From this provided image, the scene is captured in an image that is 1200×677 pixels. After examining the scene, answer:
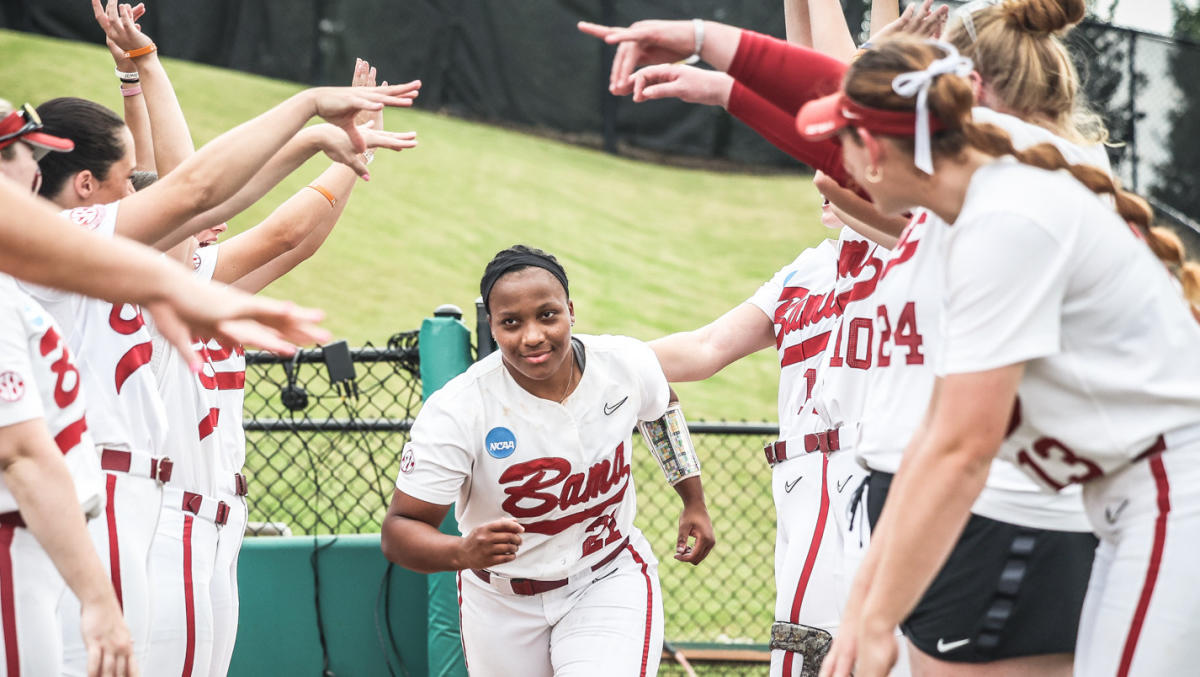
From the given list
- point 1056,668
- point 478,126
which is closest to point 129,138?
point 1056,668

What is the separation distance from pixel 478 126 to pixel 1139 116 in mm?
8665

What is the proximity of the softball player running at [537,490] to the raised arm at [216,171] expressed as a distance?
0.93m

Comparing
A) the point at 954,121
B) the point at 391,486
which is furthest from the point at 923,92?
the point at 391,486

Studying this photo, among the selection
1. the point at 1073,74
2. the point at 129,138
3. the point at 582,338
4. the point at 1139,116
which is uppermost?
the point at 1139,116

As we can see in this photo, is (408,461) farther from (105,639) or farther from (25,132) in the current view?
(25,132)

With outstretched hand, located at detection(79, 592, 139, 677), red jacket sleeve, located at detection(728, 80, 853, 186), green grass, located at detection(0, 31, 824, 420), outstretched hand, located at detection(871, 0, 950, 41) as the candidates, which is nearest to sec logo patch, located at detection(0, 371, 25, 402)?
outstretched hand, located at detection(79, 592, 139, 677)

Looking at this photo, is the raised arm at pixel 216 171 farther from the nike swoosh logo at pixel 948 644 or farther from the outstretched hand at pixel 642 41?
the nike swoosh logo at pixel 948 644

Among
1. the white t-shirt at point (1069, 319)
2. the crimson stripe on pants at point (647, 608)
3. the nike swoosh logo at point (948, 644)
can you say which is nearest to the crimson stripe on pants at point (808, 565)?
the crimson stripe on pants at point (647, 608)

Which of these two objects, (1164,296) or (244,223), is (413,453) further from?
(244,223)

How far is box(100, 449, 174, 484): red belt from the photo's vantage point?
262 centimetres

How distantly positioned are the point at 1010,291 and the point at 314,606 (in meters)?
3.10

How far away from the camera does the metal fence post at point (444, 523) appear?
396 centimetres

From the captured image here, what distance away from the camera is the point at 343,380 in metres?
4.07

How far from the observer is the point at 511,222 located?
12.9 metres
